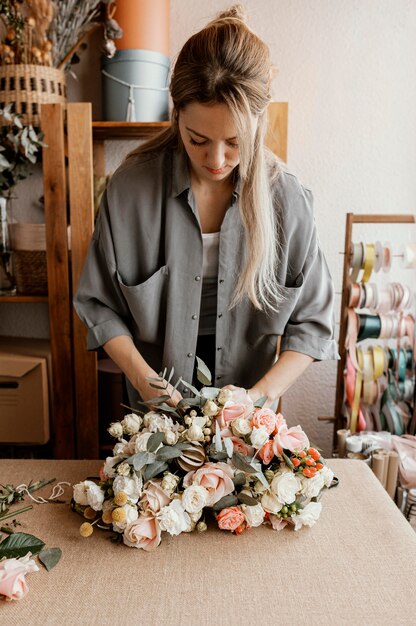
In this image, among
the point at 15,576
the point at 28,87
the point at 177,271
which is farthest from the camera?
the point at 28,87

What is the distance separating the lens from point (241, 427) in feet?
3.45

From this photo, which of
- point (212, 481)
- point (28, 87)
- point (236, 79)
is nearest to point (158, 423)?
point (212, 481)

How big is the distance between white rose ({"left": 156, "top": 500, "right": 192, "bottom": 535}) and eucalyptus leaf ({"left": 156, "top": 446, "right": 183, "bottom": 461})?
0.25 feet

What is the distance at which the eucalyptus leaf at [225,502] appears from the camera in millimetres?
1043

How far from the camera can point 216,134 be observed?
1186 mm

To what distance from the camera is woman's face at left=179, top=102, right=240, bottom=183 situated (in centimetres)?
117

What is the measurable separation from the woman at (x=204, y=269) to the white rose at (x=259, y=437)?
31cm

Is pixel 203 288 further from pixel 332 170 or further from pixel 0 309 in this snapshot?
pixel 0 309

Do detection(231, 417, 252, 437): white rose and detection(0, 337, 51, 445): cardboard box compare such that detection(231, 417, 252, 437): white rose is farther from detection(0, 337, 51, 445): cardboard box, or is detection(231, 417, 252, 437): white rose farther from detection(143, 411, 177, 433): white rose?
detection(0, 337, 51, 445): cardboard box

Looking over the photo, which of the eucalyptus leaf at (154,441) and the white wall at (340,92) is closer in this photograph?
the eucalyptus leaf at (154,441)

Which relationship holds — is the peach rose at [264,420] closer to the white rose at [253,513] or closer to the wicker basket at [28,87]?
the white rose at [253,513]

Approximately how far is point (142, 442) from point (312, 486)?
0.32 metres

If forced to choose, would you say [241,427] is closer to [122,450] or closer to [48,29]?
[122,450]

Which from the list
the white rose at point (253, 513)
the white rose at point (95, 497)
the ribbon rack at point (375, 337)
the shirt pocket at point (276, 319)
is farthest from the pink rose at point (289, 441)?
the ribbon rack at point (375, 337)
